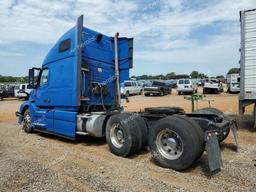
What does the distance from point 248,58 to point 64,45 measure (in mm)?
5911

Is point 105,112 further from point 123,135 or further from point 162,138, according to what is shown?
point 162,138

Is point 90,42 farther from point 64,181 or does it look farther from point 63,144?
point 64,181

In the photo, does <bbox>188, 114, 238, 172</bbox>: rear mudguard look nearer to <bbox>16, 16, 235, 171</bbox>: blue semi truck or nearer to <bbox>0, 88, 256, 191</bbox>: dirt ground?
<bbox>16, 16, 235, 171</bbox>: blue semi truck

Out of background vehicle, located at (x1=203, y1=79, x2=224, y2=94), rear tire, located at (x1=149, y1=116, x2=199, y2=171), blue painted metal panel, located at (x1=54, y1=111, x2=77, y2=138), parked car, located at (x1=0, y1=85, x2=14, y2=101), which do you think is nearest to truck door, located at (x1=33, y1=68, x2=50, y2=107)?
blue painted metal panel, located at (x1=54, y1=111, x2=77, y2=138)

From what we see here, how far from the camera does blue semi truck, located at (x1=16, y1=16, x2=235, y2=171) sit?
5.91 m

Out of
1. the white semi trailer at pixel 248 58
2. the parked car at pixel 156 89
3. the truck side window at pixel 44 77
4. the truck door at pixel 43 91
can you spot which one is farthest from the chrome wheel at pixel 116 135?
the parked car at pixel 156 89

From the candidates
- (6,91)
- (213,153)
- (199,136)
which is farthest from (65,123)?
(6,91)

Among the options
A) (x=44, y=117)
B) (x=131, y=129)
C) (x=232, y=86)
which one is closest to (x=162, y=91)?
(x=232, y=86)

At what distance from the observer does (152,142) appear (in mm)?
6391

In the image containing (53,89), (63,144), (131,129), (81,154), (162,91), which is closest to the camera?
(131,129)

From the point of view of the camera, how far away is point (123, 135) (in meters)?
7.06

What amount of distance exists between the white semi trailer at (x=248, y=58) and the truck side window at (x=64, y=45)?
18.4ft

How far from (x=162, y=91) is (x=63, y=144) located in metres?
27.8

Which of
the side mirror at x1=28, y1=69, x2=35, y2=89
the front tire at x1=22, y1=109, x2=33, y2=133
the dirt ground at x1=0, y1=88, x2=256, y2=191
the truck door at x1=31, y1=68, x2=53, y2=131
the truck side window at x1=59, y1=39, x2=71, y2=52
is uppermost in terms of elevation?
the truck side window at x1=59, y1=39, x2=71, y2=52
